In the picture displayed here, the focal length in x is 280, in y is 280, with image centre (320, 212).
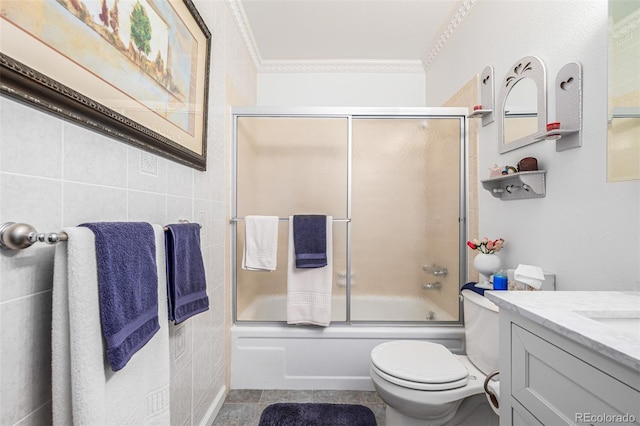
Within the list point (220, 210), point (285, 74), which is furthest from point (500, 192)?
point (285, 74)

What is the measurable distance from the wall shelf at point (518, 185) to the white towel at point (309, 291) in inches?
36.6

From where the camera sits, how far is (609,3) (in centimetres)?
89

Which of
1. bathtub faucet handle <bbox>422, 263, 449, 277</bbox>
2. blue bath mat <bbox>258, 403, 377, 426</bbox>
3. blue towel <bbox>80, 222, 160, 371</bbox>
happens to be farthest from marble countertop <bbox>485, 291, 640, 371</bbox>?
blue bath mat <bbox>258, 403, 377, 426</bbox>

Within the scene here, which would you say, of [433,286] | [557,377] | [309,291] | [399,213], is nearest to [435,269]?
[433,286]

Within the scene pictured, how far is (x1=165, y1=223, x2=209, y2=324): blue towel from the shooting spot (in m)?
0.93

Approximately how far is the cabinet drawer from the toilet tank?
1.89ft

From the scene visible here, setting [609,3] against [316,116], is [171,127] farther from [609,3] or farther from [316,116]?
[609,3]

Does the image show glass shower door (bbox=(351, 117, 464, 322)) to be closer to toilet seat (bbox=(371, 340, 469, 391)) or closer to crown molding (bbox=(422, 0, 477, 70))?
toilet seat (bbox=(371, 340, 469, 391))

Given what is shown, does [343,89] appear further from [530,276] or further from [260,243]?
[530,276]

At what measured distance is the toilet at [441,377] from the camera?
1.16m

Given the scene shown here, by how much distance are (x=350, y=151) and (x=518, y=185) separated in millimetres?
943

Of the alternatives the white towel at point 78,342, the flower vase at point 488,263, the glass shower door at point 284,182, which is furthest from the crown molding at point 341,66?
the white towel at point 78,342

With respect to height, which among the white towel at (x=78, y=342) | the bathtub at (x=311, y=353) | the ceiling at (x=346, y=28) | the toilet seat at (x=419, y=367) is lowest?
the bathtub at (x=311, y=353)

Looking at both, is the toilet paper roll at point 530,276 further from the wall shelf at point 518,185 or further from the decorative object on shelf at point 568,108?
the decorative object on shelf at point 568,108
